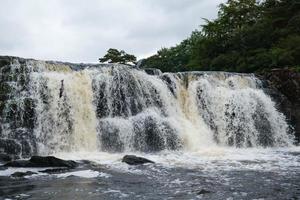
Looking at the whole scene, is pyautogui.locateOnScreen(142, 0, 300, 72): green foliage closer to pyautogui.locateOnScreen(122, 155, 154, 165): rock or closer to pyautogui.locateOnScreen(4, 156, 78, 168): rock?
pyautogui.locateOnScreen(122, 155, 154, 165): rock

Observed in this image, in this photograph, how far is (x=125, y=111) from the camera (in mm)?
17984

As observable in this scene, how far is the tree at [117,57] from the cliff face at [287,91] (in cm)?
2980

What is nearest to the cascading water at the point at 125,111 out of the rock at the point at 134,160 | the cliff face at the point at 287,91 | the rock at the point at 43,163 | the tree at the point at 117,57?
the cliff face at the point at 287,91

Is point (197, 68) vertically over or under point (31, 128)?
over

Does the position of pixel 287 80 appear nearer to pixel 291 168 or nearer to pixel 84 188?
pixel 291 168

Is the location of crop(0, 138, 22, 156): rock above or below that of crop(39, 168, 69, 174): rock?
above

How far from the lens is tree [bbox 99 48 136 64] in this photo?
167 ft

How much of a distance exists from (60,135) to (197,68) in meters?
18.8

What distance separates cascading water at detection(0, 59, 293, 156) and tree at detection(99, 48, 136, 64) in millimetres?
30391

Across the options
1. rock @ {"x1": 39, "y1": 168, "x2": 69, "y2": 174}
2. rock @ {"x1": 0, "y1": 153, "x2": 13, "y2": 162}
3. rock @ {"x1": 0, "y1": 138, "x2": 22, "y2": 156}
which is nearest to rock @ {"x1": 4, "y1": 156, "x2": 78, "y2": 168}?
rock @ {"x1": 39, "y1": 168, "x2": 69, "y2": 174}

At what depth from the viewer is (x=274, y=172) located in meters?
11.8

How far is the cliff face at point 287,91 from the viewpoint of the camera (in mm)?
20834

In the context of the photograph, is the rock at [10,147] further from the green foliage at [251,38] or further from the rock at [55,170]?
the green foliage at [251,38]

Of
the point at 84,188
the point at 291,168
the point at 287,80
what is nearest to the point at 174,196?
the point at 84,188
